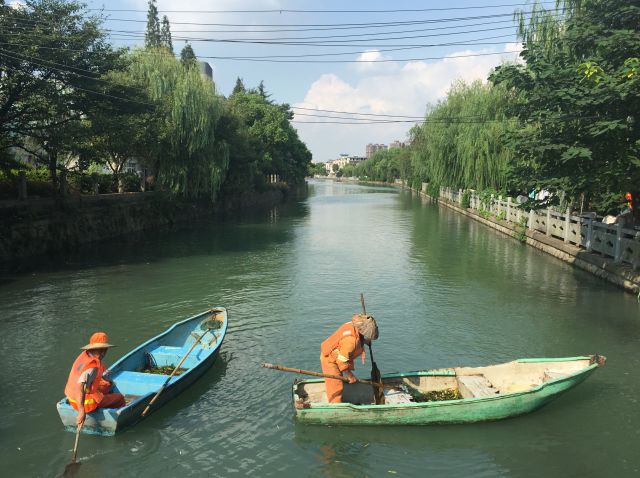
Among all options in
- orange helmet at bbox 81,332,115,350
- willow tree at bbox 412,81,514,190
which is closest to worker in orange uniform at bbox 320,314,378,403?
orange helmet at bbox 81,332,115,350

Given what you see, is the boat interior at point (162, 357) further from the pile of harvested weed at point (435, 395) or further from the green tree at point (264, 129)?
the green tree at point (264, 129)

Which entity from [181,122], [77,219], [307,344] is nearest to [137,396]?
[307,344]

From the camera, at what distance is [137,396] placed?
7.26m

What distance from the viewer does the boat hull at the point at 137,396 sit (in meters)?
6.43

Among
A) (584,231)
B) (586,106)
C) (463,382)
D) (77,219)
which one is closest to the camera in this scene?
(463,382)

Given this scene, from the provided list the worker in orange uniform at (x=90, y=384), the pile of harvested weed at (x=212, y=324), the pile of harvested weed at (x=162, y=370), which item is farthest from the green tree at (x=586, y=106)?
the worker in orange uniform at (x=90, y=384)

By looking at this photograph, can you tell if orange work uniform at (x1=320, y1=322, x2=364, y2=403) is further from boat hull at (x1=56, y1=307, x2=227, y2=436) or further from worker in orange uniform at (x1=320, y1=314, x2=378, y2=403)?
boat hull at (x1=56, y1=307, x2=227, y2=436)

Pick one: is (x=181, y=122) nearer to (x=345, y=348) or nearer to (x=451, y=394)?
(x=345, y=348)

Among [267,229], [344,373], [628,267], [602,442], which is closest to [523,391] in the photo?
[602,442]

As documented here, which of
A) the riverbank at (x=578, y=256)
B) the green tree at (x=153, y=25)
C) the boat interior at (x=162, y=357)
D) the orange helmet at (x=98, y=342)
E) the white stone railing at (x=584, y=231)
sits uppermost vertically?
the green tree at (x=153, y=25)

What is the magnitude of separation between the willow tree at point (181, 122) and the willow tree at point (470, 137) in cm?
1581

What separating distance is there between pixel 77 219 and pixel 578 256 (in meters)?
19.5

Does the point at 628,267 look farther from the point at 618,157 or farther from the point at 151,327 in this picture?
the point at 151,327

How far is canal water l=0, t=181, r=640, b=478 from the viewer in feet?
20.8
